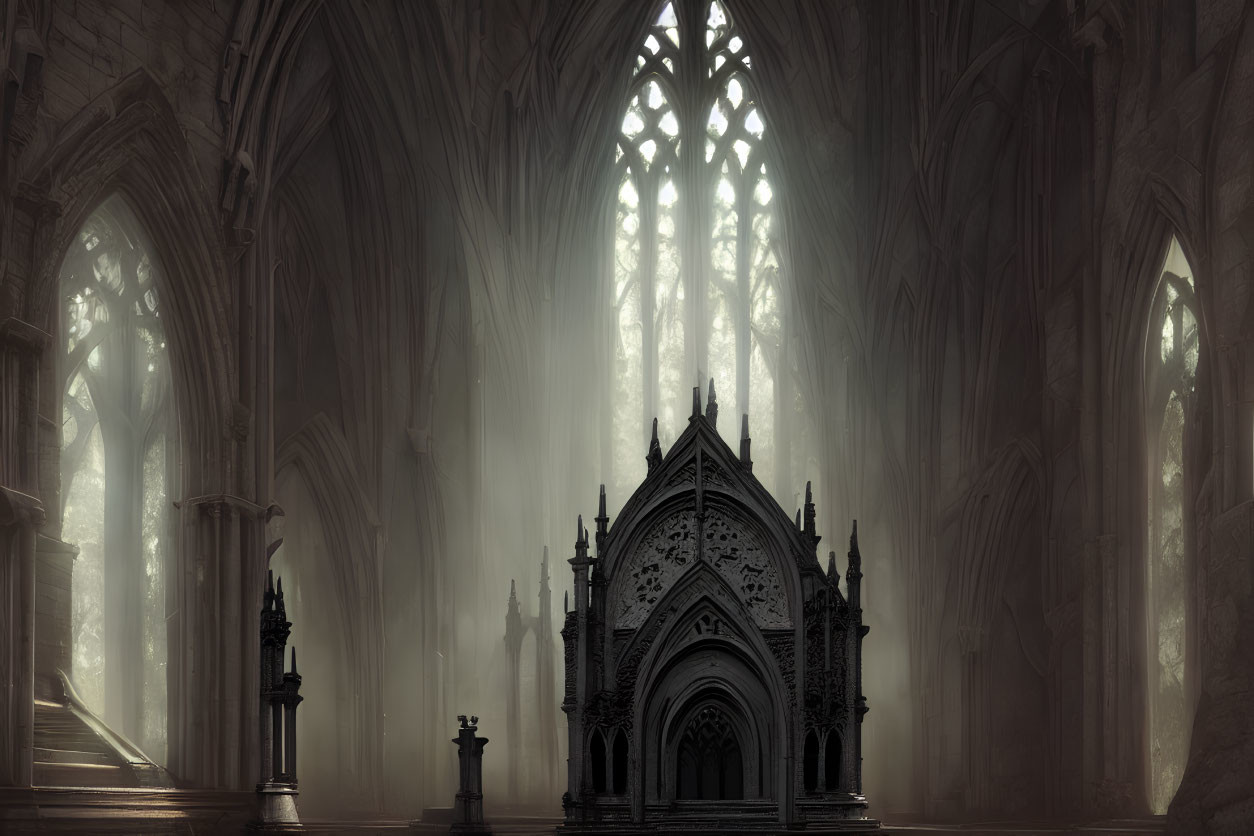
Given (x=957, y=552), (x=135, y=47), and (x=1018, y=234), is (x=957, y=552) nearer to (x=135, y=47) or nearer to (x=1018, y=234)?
(x=1018, y=234)

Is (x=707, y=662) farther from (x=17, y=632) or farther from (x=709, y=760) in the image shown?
(x=17, y=632)

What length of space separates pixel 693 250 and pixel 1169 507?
47.0 ft

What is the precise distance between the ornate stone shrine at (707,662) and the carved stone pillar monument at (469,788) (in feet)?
5.92

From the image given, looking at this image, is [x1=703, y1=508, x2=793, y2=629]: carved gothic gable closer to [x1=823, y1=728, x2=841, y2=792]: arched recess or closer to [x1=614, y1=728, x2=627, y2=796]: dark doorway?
[x1=823, y1=728, x2=841, y2=792]: arched recess

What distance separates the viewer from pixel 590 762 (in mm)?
14773

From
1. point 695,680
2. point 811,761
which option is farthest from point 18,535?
point 811,761

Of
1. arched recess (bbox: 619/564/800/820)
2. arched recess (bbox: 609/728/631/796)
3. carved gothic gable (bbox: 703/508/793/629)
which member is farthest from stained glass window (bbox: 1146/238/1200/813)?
arched recess (bbox: 609/728/631/796)

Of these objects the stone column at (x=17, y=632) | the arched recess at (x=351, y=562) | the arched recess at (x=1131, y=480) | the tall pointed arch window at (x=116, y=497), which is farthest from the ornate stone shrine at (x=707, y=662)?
the tall pointed arch window at (x=116, y=497)

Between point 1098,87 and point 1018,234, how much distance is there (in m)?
5.83

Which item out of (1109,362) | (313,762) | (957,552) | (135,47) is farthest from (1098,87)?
(313,762)

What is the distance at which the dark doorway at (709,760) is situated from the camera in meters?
14.8

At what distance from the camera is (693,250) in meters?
31.3

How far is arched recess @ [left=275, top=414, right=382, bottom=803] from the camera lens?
86.1 ft

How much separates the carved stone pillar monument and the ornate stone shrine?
1.80 metres
